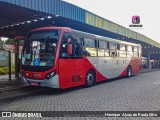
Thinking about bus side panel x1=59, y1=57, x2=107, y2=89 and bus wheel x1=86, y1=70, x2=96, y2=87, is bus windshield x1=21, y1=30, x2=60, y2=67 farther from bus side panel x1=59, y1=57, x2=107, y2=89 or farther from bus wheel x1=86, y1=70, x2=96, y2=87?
bus wheel x1=86, y1=70, x2=96, y2=87

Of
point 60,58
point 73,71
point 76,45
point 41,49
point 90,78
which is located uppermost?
point 76,45

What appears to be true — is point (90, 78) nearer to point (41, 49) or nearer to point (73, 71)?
point (73, 71)

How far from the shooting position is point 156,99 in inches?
362

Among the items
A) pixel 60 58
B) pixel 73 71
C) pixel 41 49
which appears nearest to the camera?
pixel 60 58

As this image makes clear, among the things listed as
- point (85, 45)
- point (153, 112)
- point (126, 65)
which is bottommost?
point (153, 112)

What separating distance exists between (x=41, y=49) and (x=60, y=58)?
1.03 metres

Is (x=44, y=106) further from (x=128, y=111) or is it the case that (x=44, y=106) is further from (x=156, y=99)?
(x=156, y=99)

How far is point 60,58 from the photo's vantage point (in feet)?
33.6

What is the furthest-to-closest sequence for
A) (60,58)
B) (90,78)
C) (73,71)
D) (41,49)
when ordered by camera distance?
(90,78) < (73,71) < (41,49) < (60,58)

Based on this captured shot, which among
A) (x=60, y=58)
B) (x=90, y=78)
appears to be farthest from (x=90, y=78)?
(x=60, y=58)

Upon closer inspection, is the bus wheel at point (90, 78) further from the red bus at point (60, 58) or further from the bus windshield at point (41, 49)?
the bus windshield at point (41, 49)

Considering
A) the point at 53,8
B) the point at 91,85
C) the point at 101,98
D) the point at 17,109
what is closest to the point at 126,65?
the point at 91,85

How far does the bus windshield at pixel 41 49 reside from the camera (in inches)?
401

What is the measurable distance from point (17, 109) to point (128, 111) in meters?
3.67
